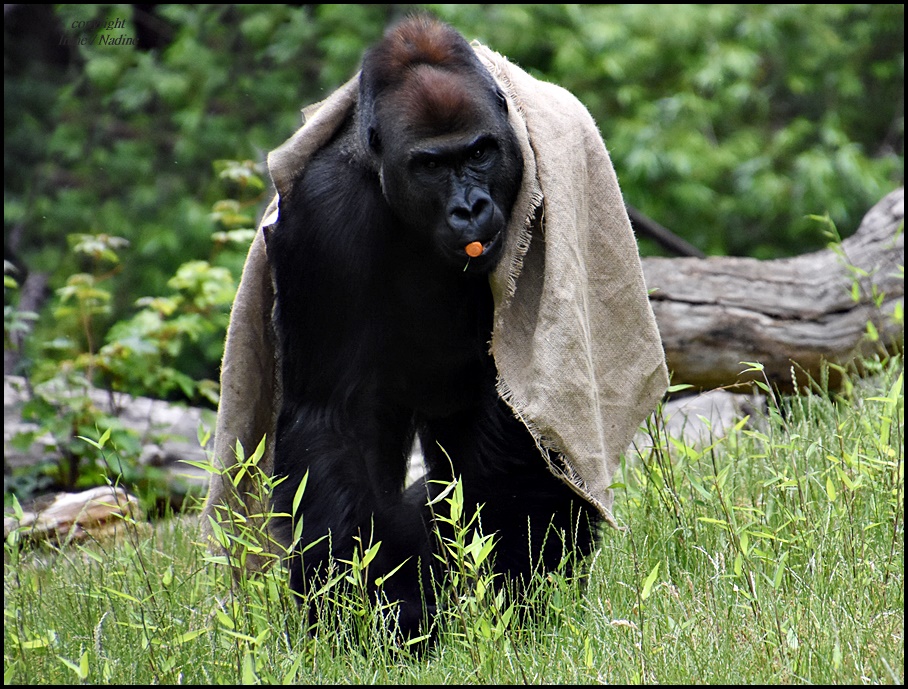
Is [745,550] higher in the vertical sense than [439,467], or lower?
higher

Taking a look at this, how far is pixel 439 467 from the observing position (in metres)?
3.10

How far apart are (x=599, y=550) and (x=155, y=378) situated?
3.07m

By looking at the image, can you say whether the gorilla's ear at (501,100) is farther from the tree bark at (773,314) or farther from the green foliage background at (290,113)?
the green foliage background at (290,113)

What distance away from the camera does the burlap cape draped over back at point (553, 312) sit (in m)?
2.46

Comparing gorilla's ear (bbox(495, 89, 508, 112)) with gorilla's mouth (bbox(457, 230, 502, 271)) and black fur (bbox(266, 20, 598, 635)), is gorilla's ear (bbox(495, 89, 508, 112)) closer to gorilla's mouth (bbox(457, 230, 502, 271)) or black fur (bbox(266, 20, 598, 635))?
black fur (bbox(266, 20, 598, 635))

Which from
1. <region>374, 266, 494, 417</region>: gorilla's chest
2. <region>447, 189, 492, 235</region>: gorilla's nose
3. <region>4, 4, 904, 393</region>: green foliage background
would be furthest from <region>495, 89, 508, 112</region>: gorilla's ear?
<region>4, 4, 904, 393</region>: green foliage background

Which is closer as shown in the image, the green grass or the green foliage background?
the green grass

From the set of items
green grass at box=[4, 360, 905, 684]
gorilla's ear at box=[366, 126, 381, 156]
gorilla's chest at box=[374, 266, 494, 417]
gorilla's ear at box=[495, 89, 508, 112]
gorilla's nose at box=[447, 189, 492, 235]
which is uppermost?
gorilla's ear at box=[495, 89, 508, 112]

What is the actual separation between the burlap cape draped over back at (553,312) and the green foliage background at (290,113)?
395 centimetres

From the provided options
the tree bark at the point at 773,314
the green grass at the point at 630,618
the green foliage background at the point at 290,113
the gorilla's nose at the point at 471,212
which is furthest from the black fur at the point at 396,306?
the green foliage background at the point at 290,113

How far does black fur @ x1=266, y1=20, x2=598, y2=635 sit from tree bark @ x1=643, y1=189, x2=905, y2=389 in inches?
70.1

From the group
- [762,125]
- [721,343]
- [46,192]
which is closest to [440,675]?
[721,343]

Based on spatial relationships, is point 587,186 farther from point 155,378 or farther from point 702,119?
point 702,119

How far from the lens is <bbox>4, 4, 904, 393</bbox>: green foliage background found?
7195mm
